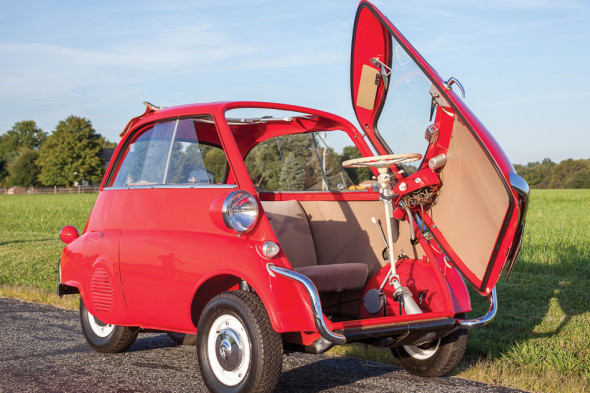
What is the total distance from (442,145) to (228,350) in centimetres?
189

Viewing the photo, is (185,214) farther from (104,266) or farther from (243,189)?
(104,266)

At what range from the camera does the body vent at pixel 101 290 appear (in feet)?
17.1

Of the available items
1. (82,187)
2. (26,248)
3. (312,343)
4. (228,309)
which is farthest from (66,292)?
(82,187)

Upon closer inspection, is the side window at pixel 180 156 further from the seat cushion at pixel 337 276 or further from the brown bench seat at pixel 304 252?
the seat cushion at pixel 337 276

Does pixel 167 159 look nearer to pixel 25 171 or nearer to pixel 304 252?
pixel 304 252

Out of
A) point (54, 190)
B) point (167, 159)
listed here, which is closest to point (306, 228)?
point (167, 159)

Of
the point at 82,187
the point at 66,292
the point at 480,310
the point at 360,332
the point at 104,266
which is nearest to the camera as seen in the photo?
the point at 360,332

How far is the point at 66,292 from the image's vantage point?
5.90 m

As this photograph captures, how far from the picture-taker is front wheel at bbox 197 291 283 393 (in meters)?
3.92

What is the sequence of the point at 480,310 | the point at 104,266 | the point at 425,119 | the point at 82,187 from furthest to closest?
the point at 82,187 → the point at 480,310 → the point at 104,266 → the point at 425,119

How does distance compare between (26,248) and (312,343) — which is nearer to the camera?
(312,343)

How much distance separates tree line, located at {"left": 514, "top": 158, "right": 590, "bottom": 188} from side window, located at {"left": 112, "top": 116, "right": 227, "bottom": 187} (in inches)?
3352

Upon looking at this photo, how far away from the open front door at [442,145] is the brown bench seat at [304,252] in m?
0.64

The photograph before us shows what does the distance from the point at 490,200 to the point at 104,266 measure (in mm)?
2896
